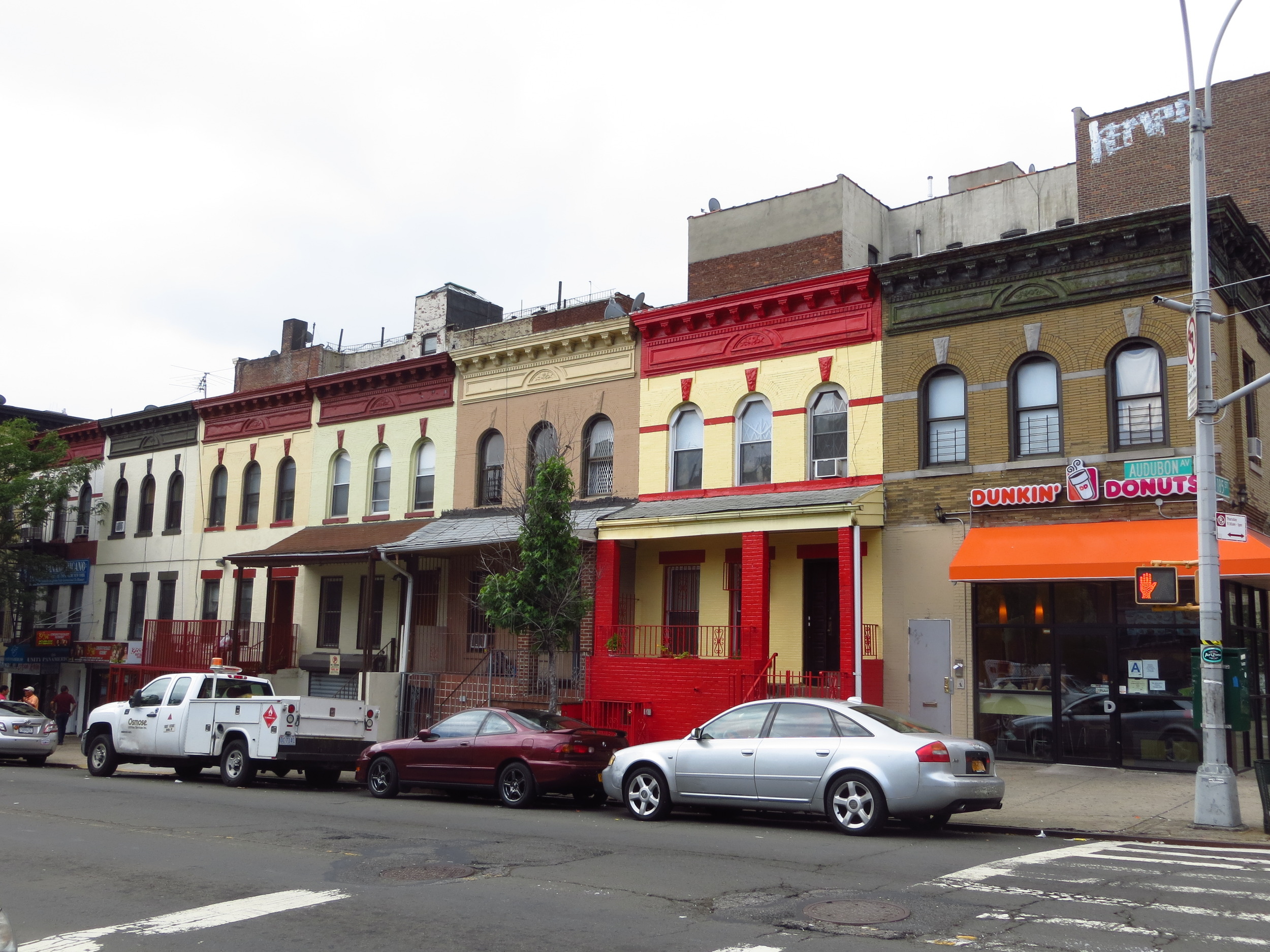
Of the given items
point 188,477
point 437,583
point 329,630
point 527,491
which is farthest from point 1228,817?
point 188,477

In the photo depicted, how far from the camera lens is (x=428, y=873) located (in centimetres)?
1000

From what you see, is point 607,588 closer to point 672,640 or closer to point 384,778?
point 672,640

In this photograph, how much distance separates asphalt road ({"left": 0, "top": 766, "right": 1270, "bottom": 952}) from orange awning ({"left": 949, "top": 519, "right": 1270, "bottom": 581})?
5.79m

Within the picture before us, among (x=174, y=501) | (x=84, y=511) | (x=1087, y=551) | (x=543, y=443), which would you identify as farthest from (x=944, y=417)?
(x=84, y=511)

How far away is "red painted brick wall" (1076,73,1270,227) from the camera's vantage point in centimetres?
2695

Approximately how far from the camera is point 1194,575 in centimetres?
1395

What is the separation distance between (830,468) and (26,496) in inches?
983

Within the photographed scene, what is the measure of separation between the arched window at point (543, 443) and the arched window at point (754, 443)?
4349 millimetres

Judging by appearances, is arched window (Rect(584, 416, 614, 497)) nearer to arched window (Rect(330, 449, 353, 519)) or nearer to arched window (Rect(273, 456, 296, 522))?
arched window (Rect(330, 449, 353, 519))

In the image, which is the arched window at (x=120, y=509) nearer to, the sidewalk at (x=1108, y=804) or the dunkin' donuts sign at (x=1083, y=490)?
the dunkin' donuts sign at (x=1083, y=490)

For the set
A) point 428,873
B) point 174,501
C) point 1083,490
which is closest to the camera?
point 428,873

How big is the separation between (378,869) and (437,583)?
17.0 meters

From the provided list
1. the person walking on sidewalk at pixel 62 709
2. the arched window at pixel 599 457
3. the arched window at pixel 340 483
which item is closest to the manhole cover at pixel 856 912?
the arched window at pixel 599 457

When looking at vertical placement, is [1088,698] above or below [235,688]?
above
